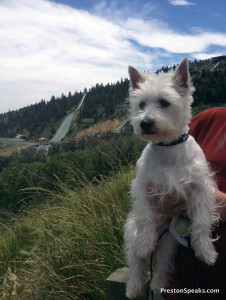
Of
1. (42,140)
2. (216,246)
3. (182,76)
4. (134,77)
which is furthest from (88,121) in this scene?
(216,246)

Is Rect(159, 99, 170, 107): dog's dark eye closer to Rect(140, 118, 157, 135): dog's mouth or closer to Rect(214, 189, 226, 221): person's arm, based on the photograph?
Rect(140, 118, 157, 135): dog's mouth

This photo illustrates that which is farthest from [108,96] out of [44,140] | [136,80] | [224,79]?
[136,80]

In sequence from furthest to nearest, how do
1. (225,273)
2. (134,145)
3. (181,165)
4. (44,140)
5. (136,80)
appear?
1. (44,140)
2. (134,145)
3. (136,80)
4. (181,165)
5. (225,273)

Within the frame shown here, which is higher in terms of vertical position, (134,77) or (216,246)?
(134,77)

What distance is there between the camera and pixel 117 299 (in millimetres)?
3158

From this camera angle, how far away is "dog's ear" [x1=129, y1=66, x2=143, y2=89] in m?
3.33

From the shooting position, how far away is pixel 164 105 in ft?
10.0

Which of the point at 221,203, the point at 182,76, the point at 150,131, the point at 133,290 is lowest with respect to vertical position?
the point at 133,290

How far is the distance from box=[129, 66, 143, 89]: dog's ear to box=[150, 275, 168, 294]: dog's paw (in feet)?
6.99

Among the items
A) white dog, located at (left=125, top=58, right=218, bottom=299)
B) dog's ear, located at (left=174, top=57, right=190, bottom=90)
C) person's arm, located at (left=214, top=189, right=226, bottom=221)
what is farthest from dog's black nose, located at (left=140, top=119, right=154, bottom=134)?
person's arm, located at (left=214, top=189, right=226, bottom=221)

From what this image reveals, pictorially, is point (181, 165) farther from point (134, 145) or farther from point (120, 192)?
point (134, 145)

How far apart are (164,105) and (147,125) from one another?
350 mm

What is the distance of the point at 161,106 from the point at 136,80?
1.76ft

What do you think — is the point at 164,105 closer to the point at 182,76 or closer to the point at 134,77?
the point at 182,76
